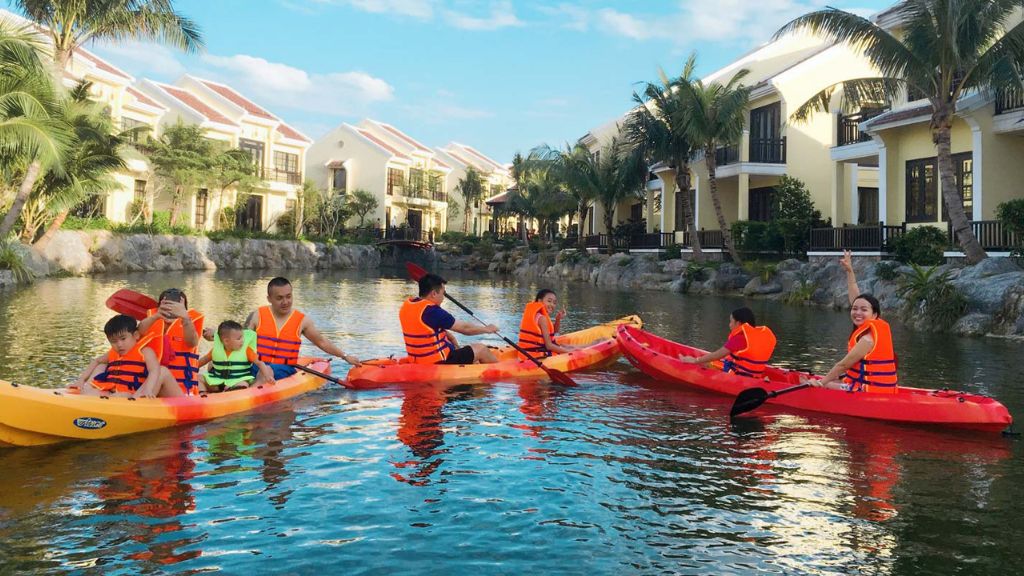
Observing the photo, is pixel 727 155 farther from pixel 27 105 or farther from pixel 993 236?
pixel 27 105

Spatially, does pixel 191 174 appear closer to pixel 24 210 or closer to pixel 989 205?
pixel 24 210

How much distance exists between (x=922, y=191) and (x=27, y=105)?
2419 centimetres

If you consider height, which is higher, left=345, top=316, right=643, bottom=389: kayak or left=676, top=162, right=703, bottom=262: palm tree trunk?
left=676, top=162, right=703, bottom=262: palm tree trunk

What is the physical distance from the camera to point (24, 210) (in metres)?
28.5

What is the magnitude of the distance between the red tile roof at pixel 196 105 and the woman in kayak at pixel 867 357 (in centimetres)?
4441

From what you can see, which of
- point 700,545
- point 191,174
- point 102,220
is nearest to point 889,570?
point 700,545

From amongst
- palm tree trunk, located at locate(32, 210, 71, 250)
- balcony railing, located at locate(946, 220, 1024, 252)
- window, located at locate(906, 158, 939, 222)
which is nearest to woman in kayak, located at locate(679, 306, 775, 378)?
balcony railing, located at locate(946, 220, 1024, 252)

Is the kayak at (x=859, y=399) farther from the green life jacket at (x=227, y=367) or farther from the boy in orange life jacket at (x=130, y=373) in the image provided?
the boy in orange life jacket at (x=130, y=373)

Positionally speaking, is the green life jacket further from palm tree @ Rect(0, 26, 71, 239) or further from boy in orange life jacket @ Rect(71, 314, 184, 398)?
palm tree @ Rect(0, 26, 71, 239)

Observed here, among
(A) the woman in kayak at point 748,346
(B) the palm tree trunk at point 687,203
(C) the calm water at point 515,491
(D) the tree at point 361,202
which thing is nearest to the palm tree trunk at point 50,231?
(C) the calm water at point 515,491

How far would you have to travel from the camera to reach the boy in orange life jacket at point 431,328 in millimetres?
10056

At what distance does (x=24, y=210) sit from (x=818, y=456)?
96.5ft

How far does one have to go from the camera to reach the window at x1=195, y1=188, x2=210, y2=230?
45.6 meters

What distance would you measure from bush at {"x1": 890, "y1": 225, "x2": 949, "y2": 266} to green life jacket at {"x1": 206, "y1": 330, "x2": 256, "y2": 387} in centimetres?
1882
